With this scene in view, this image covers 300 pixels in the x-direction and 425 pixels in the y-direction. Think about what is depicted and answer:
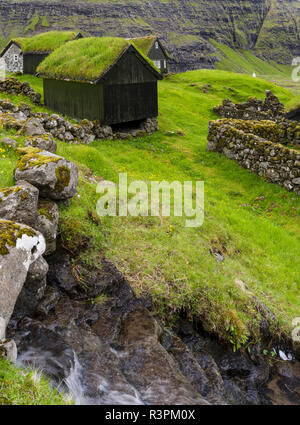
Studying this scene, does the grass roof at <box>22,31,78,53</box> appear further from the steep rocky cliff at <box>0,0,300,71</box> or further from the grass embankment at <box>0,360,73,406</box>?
the steep rocky cliff at <box>0,0,300,71</box>

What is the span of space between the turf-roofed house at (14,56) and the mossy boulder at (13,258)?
158 ft

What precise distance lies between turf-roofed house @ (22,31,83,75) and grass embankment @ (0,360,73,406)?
42669 millimetres

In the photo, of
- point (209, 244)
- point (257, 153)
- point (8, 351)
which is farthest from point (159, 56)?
point (8, 351)

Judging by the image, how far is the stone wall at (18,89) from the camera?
96.7 feet

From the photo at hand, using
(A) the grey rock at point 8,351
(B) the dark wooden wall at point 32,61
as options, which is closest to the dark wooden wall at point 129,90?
(A) the grey rock at point 8,351

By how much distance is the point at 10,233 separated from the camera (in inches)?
246

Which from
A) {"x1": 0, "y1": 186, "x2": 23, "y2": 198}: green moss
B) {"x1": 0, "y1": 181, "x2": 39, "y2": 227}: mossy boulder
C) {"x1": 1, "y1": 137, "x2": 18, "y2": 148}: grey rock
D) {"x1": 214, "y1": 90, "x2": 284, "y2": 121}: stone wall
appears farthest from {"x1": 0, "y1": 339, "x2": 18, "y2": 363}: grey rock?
{"x1": 214, "y1": 90, "x2": 284, "y2": 121}: stone wall

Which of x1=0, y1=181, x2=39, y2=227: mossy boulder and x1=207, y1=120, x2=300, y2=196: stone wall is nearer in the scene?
x1=0, y1=181, x2=39, y2=227: mossy boulder

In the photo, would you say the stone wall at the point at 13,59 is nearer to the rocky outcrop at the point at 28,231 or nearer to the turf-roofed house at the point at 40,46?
the turf-roofed house at the point at 40,46

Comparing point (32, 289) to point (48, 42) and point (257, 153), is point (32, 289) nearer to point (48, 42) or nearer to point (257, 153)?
point (257, 153)

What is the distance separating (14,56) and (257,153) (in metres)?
43.5

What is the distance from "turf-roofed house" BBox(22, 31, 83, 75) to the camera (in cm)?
4174
